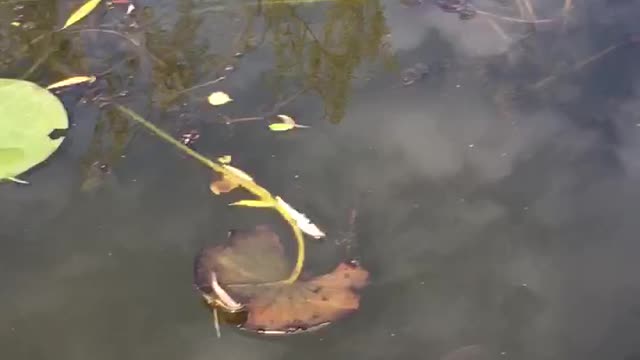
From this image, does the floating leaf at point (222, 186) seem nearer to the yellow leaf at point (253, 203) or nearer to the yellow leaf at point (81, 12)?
the yellow leaf at point (253, 203)

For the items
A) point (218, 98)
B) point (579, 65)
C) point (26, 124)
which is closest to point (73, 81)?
point (26, 124)

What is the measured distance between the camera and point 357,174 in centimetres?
122

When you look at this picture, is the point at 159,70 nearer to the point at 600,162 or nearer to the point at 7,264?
the point at 7,264

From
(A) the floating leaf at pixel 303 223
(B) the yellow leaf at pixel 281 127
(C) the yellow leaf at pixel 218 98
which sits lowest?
(A) the floating leaf at pixel 303 223

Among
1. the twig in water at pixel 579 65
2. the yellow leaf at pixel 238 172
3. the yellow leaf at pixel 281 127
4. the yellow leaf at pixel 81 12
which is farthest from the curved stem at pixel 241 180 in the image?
the twig in water at pixel 579 65

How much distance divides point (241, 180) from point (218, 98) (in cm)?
18

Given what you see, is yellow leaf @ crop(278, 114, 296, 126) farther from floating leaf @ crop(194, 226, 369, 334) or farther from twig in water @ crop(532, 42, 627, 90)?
twig in water @ crop(532, 42, 627, 90)

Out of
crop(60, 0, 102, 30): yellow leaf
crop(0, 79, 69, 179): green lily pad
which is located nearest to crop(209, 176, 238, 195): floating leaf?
crop(0, 79, 69, 179): green lily pad

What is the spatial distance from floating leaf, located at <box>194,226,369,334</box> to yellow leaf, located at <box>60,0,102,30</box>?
0.57 m

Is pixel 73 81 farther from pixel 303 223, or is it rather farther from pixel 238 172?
pixel 303 223

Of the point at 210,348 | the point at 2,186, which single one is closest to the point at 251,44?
the point at 2,186

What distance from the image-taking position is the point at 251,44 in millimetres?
1414

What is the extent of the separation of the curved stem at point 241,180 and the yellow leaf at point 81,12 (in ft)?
0.79

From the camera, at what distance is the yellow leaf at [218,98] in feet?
4.30
